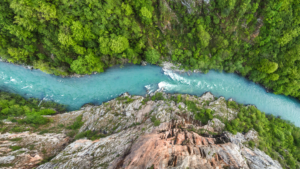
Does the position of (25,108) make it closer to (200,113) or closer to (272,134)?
(200,113)

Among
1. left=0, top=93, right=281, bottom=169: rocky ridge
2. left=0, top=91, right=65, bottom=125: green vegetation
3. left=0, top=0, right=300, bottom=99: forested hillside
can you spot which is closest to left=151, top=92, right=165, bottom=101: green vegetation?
left=0, top=93, right=281, bottom=169: rocky ridge

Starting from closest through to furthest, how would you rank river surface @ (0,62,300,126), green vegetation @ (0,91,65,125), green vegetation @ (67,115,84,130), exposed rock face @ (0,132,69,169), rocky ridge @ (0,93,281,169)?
rocky ridge @ (0,93,281,169) → exposed rock face @ (0,132,69,169) → green vegetation @ (0,91,65,125) → green vegetation @ (67,115,84,130) → river surface @ (0,62,300,126)

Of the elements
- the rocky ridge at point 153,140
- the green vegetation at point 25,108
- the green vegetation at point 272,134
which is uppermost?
the green vegetation at point 25,108

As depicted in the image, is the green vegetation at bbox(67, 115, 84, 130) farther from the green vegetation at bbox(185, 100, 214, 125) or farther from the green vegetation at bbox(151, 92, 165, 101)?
the green vegetation at bbox(185, 100, 214, 125)

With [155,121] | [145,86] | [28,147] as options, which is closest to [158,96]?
[145,86]

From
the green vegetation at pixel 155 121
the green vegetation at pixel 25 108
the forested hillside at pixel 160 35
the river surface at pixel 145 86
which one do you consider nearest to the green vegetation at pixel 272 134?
the river surface at pixel 145 86

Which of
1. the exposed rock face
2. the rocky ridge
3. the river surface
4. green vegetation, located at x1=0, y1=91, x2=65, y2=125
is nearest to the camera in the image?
the rocky ridge

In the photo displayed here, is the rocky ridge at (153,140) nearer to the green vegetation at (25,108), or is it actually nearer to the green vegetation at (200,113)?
the green vegetation at (200,113)
